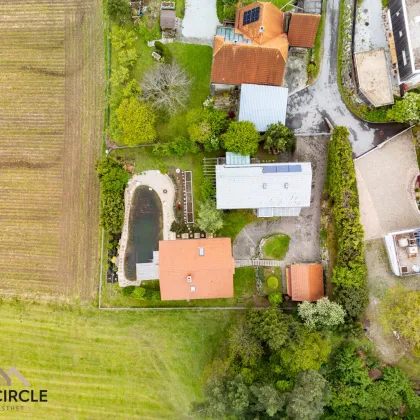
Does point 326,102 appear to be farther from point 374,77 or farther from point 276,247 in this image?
point 276,247

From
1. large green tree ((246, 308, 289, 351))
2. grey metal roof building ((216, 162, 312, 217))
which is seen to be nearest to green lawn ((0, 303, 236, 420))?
large green tree ((246, 308, 289, 351))

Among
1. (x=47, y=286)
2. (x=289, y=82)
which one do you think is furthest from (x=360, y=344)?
(x=47, y=286)

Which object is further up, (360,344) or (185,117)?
(185,117)

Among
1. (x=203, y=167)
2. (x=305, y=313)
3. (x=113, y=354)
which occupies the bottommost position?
(x=113, y=354)

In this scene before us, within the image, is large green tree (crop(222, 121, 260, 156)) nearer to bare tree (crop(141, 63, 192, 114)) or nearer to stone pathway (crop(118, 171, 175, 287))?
bare tree (crop(141, 63, 192, 114))

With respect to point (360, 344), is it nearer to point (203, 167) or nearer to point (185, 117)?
point (203, 167)

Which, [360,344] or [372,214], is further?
[372,214]

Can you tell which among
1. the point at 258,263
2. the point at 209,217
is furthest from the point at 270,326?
the point at 209,217
